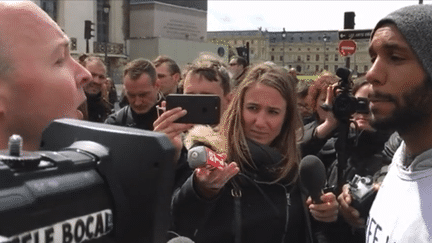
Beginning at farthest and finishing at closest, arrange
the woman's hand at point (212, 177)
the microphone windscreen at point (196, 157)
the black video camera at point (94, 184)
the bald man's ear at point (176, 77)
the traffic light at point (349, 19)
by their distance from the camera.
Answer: the traffic light at point (349, 19) → the bald man's ear at point (176, 77) → the woman's hand at point (212, 177) → the microphone windscreen at point (196, 157) → the black video camera at point (94, 184)

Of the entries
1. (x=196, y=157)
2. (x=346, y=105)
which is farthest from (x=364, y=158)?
(x=196, y=157)

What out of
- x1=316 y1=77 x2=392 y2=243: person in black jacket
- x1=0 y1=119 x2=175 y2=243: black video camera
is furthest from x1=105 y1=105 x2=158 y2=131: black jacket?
x1=0 y1=119 x2=175 y2=243: black video camera

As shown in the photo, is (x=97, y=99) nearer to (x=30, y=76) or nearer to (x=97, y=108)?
(x=97, y=108)

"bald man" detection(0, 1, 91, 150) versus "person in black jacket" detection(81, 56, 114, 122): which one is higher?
"bald man" detection(0, 1, 91, 150)

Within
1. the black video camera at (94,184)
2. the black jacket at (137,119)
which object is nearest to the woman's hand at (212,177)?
the black video camera at (94,184)

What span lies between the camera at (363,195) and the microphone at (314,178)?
0.17m

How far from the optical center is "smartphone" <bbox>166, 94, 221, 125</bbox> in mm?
1982

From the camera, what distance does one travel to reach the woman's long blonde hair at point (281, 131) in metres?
2.44

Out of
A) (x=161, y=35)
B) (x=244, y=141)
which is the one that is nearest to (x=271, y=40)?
(x=161, y=35)

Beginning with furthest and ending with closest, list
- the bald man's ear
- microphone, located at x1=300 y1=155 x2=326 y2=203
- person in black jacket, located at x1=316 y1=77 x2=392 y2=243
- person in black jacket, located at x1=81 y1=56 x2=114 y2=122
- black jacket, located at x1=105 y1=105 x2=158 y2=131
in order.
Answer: the bald man's ear
person in black jacket, located at x1=81 y1=56 x2=114 y2=122
black jacket, located at x1=105 y1=105 x2=158 y2=131
person in black jacket, located at x1=316 y1=77 x2=392 y2=243
microphone, located at x1=300 y1=155 x2=326 y2=203

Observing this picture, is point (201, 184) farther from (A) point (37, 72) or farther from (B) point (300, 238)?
(A) point (37, 72)

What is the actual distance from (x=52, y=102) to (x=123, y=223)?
44 cm

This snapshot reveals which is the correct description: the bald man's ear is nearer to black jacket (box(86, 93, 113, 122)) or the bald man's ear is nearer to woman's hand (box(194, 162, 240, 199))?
black jacket (box(86, 93, 113, 122))

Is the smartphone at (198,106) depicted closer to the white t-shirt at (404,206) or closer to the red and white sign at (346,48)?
the white t-shirt at (404,206)
